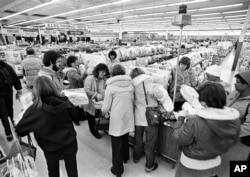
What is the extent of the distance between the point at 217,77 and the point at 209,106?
4.86 ft

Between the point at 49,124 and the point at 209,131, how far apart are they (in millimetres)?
1406

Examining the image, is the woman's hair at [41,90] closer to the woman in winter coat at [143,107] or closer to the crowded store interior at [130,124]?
the crowded store interior at [130,124]

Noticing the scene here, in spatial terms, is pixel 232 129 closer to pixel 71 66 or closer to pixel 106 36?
pixel 71 66

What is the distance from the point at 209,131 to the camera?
3.90ft

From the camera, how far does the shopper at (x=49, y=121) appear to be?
139cm

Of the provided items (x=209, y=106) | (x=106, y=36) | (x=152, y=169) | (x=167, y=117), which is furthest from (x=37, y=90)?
(x=106, y=36)

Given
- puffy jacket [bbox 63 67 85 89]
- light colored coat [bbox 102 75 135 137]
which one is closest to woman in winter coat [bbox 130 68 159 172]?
light colored coat [bbox 102 75 135 137]

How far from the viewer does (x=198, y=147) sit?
130cm

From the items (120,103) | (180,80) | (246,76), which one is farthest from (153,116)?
(180,80)

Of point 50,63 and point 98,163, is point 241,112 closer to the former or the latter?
point 98,163

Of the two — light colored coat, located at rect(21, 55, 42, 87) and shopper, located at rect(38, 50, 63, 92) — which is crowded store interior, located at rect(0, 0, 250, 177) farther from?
light colored coat, located at rect(21, 55, 42, 87)

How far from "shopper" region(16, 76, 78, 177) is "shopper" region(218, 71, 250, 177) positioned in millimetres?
1744

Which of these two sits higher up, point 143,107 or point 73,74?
point 73,74

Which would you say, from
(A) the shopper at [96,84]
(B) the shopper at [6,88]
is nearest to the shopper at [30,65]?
(B) the shopper at [6,88]
